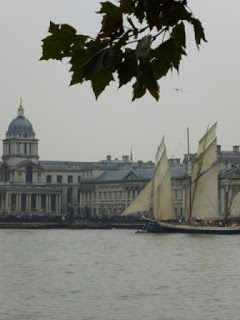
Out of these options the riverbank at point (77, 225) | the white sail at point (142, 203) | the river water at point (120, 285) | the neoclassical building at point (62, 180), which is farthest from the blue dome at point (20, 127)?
the river water at point (120, 285)

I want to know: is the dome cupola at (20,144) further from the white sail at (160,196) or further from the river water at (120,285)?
the river water at (120,285)

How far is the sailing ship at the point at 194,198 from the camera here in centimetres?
8262

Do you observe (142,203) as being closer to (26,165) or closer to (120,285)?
(120,285)

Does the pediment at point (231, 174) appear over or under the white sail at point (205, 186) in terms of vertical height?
over

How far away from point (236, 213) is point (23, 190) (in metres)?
61.1

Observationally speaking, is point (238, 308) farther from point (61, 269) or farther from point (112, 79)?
point (112, 79)

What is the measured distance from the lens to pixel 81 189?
508 ft

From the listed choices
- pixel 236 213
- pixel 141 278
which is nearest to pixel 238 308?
pixel 141 278

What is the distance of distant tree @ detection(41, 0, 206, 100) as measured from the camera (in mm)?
2652

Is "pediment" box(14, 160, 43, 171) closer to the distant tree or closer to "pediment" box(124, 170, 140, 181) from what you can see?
"pediment" box(124, 170, 140, 181)

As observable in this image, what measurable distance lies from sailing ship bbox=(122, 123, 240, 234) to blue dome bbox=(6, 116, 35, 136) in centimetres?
6511

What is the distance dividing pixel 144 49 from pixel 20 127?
15896 cm

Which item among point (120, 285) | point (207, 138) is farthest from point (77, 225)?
point (120, 285)

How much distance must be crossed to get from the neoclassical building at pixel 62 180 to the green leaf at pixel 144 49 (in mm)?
129581
